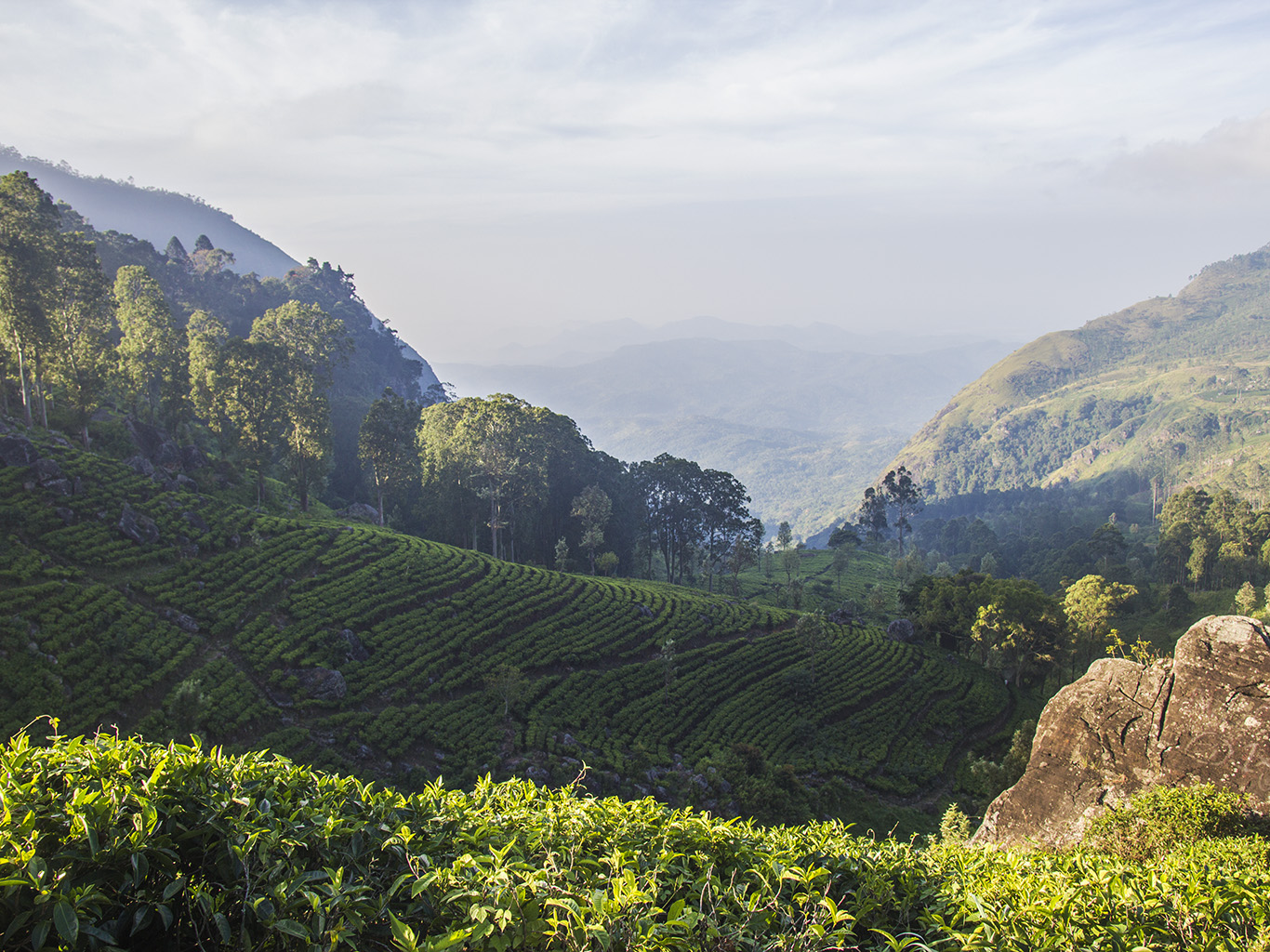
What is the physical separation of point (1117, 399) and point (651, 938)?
239 meters

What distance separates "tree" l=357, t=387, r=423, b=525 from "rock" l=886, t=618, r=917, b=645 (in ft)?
127

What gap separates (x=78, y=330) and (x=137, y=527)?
61.8 ft

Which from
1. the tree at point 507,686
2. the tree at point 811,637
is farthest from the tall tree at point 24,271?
the tree at point 811,637

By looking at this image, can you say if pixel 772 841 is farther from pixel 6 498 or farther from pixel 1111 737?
pixel 6 498

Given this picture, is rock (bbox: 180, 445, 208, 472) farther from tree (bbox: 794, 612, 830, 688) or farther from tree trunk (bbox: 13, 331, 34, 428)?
tree (bbox: 794, 612, 830, 688)

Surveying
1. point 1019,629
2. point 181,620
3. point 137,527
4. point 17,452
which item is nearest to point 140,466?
point 17,452

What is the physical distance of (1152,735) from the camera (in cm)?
1312

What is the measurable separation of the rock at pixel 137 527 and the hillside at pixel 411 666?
72 millimetres

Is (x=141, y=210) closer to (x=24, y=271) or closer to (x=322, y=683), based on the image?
(x=24, y=271)

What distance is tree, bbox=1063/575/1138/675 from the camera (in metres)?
42.8

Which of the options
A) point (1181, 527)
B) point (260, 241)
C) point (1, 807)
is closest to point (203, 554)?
point (1, 807)

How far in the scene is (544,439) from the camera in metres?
55.0

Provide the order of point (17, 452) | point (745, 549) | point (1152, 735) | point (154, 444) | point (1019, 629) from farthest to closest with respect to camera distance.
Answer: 1. point (745, 549)
2. point (154, 444)
3. point (1019, 629)
4. point (17, 452)
5. point (1152, 735)

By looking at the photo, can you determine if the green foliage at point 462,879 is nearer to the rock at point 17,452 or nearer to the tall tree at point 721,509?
the rock at point 17,452
